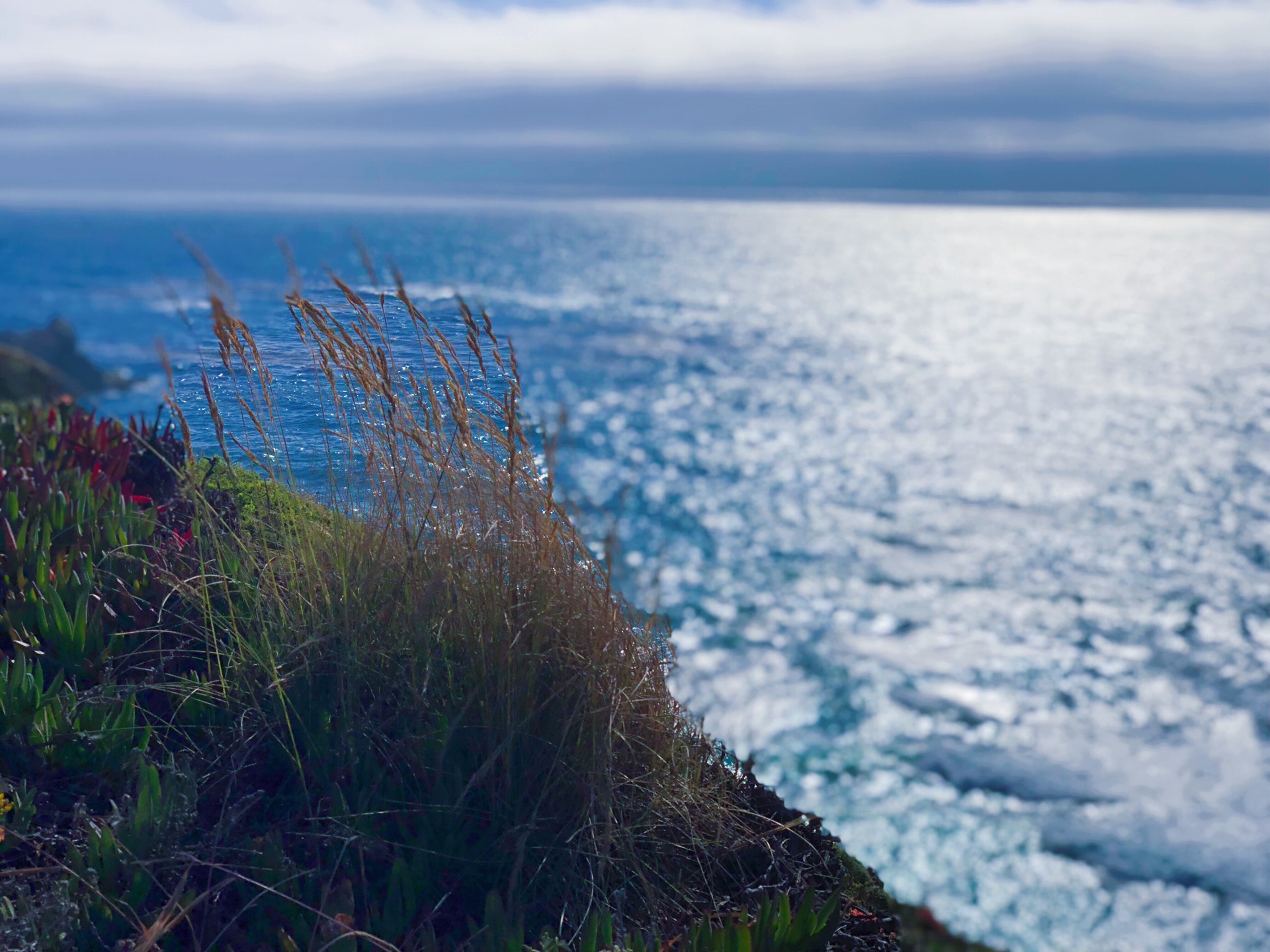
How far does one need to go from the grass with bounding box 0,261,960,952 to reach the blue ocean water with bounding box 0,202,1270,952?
0.97 ft

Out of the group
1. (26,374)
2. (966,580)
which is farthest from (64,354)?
(966,580)

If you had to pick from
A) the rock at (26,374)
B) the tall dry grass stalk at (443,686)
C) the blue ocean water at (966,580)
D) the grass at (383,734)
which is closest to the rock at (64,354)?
the blue ocean water at (966,580)

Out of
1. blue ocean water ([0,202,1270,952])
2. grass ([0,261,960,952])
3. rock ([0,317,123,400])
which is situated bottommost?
blue ocean water ([0,202,1270,952])

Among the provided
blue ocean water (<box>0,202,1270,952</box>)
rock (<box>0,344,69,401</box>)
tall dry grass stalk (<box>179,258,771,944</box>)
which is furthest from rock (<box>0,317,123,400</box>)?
tall dry grass stalk (<box>179,258,771,944</box>)

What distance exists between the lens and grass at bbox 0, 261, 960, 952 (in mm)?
2416

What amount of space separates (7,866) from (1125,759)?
60.0 ft

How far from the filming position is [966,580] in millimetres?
24094

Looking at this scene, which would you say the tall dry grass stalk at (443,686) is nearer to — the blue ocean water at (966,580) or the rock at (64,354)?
the blue ocean water at (966,580)

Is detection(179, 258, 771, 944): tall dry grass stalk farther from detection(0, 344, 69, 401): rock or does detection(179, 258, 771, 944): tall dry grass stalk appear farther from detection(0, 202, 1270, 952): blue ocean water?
detection(0, 344, 69, 401): rock

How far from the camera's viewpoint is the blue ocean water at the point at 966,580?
45.6 feet

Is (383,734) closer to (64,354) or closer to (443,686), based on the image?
(443,686)

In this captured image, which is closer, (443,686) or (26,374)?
(443,686)

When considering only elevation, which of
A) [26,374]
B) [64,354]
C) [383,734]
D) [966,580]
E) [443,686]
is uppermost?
[443,686]

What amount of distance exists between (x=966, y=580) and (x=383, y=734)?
23.4m
